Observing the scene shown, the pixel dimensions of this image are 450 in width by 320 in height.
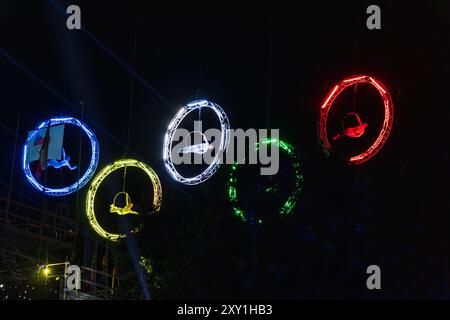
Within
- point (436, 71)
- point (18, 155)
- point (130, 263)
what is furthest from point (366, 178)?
point (18, 155)

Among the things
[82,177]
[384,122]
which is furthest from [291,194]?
[82,177]

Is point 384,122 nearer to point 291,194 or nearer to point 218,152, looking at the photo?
point 291,194

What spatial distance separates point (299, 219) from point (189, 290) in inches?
125

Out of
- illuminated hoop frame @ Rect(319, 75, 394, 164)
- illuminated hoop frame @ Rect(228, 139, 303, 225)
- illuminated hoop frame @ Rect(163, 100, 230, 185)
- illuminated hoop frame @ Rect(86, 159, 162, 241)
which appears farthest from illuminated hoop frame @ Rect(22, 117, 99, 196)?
illuminated hoop frame @ Rect(319, 75, 394, 164)

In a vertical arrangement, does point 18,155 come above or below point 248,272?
above

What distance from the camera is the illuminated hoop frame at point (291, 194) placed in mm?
18359

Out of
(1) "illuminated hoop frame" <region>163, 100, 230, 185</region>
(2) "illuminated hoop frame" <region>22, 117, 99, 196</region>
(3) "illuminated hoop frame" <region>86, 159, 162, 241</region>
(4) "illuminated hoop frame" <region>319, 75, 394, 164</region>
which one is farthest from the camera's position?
(2) "illuminated hoop frame" <region>22, 117, 99, 196</region>

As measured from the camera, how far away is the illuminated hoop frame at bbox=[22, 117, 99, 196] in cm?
2084

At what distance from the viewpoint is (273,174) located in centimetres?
1981

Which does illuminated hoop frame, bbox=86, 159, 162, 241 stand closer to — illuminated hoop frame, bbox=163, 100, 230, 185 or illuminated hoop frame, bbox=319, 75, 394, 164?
illuminated hoop frame, bbox=163, 100, 230, 185

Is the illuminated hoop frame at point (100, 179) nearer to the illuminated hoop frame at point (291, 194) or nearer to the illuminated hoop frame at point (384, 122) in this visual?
the illuminated hoop frame at point (291, 194)

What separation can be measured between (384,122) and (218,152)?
3.75 m

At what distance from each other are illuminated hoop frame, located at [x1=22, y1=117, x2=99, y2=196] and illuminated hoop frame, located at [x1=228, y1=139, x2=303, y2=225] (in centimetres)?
375
